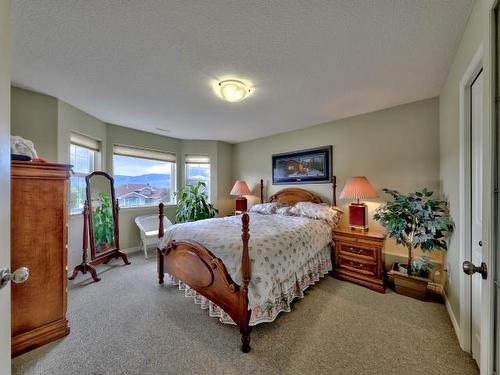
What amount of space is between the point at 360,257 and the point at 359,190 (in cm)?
90

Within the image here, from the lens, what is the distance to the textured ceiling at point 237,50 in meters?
1.36

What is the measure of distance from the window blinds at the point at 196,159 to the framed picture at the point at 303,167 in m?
1.72

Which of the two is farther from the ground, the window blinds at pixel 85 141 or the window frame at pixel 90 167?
the window blinds at pixel 85 141

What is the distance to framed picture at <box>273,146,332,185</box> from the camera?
3.63 m

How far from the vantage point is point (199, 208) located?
440cm

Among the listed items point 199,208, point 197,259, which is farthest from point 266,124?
point 197,259

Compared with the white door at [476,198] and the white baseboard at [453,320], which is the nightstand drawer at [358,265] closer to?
the white baseboard at [453,320]

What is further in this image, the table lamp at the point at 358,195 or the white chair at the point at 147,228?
→ the white chair at the point at 147,228

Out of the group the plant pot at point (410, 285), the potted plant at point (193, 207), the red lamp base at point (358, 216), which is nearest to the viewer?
the plant pot at point (410, 285)

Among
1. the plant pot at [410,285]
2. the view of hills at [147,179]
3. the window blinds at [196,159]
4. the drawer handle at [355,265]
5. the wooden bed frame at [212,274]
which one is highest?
the window blinds at [196,159]

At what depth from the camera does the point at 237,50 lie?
1.73m

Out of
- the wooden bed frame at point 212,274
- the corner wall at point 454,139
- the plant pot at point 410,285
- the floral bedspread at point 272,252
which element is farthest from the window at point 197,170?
the corner wall at point 454,139

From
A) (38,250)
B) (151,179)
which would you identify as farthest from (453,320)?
(151,179)

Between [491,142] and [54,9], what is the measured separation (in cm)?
247
